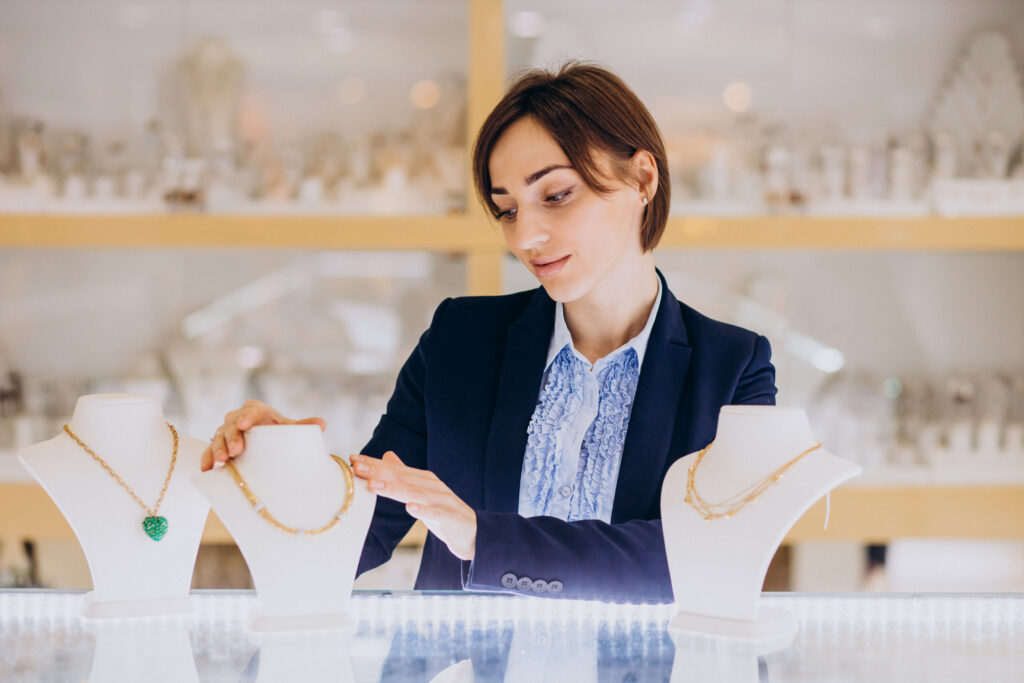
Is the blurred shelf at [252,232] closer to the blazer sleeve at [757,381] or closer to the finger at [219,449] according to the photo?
the blazer sleeve at [757,381]

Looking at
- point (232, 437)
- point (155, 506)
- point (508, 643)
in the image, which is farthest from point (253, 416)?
point (508, 643)

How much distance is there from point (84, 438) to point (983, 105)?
8.46 ft

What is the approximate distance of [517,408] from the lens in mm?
1380

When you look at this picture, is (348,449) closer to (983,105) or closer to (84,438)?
(84,438)

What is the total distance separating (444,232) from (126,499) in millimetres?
1630

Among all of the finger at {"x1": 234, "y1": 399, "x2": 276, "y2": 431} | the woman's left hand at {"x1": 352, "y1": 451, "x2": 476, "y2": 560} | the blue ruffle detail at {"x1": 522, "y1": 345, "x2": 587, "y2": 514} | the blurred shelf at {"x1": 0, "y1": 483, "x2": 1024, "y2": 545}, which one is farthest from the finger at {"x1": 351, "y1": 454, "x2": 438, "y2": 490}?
the blurred shelf at {"x1": 0, "y1": 483, "x2": 1024, "y2": 545}

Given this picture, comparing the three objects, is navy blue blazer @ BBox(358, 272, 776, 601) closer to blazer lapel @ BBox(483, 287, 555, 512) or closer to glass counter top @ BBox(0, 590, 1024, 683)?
blazer lapel @ BBox(483, 287, 555, 512)

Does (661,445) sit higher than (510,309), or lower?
lower

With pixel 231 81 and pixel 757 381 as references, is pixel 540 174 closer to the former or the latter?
pixel 757 381

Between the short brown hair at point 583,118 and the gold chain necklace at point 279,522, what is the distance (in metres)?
0.54

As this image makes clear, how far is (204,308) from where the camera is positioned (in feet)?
9.18

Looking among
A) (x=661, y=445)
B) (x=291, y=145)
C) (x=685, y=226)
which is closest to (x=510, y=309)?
(x=661, y=445)

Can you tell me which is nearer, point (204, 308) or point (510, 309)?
point (510, 309)

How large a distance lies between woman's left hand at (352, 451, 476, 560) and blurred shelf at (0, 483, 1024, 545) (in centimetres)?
151
